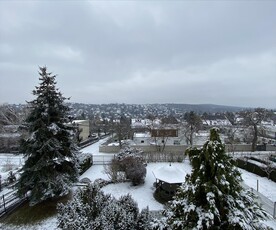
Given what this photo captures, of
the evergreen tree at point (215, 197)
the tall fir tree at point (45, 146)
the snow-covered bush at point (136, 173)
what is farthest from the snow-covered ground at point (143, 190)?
the evergreen tree at point (215, 197)

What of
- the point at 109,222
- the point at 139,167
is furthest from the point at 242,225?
the point at 139,167

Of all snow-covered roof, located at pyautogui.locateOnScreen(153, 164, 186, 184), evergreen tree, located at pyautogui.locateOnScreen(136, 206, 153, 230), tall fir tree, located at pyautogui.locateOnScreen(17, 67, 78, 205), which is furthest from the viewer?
snow-covered roof, located at pyautogui.locateOnScreen(153, 164, 186, 184)

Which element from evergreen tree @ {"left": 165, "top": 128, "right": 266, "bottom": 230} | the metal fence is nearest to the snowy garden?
evergreen tree @ {"left": 165, "top": 128, "right": 266, "bottom": 230}

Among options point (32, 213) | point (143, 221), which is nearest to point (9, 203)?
point (32, 213)

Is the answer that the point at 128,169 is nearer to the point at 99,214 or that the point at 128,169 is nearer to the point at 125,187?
the point at 125,187

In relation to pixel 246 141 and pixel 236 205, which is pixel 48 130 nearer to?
pixel 236 205

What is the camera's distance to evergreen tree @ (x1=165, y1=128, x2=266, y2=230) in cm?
433

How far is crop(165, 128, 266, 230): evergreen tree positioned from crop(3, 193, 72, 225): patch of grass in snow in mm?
9329

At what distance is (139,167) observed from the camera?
1650 cm

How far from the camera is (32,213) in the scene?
468 inches

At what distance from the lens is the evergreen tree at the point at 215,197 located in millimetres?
4332

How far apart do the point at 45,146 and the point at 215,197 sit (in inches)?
399

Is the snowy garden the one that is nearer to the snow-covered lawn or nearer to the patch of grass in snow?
the snow-covered lawn

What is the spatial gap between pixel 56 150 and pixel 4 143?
2273 cm
